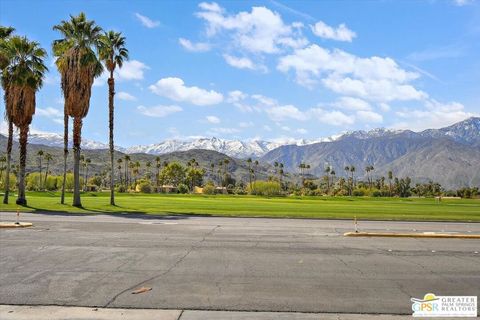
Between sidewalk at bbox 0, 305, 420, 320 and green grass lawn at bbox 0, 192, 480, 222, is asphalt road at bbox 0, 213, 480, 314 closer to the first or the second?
sidewalk at bbox 0, 305, 420, 320

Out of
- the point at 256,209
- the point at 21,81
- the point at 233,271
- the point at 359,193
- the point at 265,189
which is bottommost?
the point at 359,193

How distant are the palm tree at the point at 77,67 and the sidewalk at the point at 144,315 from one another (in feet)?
111

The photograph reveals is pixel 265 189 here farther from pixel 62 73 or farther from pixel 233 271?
pixel 233 271

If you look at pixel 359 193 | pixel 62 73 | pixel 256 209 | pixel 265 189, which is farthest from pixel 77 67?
pixel 359 193

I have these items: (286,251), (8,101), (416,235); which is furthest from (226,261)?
(8,101)

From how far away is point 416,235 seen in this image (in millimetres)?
22938

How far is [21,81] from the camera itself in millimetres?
42594

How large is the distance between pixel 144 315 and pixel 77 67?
36.4m

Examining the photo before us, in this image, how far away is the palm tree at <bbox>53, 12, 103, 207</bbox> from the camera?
41.7 m

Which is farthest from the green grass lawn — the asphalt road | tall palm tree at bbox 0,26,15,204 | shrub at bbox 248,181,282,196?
shrub at bbox 248,181,282,196

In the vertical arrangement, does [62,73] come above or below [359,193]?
above

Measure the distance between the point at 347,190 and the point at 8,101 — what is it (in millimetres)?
136862

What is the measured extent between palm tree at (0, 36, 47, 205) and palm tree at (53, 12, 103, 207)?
235cm

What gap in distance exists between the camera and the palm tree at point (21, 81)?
4281cm
